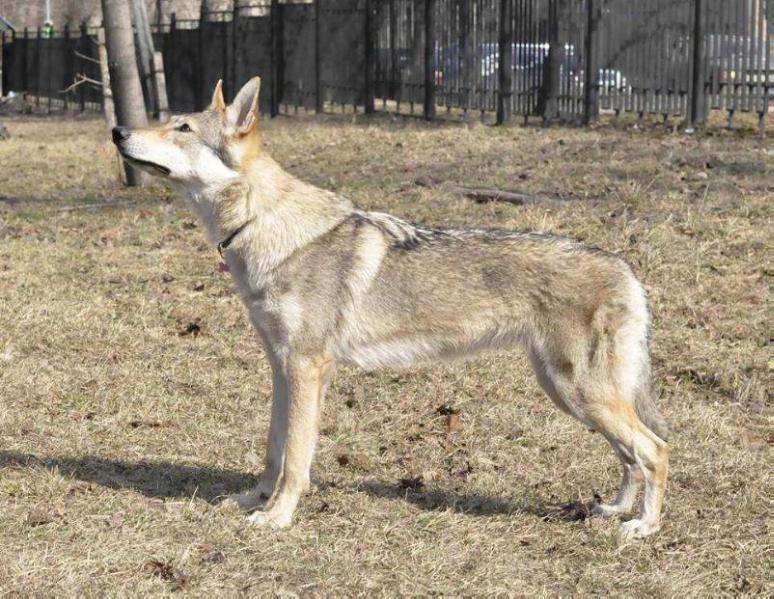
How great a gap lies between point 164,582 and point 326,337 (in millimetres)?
1391

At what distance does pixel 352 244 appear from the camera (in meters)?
6.00

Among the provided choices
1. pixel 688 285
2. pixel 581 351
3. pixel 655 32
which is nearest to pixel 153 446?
pixel 581 351

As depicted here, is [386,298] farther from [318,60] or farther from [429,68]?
[318,60]

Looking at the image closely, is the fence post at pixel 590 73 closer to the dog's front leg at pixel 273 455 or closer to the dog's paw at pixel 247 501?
the dog's front leg at pixel 273 455

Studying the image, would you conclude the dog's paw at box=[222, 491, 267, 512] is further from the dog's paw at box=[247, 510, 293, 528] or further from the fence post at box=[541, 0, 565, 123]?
the fence post at box=[541, 0, 565, 123]

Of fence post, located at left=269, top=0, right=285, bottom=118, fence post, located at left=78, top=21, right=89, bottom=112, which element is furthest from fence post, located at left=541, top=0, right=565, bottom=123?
fence post, located at left=78, top=21, right=89, bottom=112

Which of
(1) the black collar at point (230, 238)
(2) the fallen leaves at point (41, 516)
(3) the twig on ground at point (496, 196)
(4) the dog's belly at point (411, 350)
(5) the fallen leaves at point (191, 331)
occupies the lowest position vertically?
(2) the fallen leaves at point (41, 516)

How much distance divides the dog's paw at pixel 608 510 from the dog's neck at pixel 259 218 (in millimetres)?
1850

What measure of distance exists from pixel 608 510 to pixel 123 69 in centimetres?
1050

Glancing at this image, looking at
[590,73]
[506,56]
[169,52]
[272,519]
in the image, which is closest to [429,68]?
[506,56]

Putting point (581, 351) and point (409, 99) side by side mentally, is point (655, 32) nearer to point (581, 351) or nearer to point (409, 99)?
point (409, 99)

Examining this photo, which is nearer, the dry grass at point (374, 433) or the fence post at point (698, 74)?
the dry grass at point (374, 433)

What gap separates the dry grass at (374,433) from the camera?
532cm

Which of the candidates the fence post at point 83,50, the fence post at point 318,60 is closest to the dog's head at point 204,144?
the fence post at point 318,60
